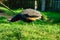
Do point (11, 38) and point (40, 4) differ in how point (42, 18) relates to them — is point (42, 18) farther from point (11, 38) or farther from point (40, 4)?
point (40, 4)

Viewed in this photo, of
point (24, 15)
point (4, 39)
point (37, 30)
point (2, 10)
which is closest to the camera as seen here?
point (4, 39)

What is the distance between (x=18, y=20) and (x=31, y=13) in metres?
0.63

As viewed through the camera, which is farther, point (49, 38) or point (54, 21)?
point (54, 21)

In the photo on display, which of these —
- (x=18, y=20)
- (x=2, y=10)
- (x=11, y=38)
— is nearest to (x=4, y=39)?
(x=11, y=38)

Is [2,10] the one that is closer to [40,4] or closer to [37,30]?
[40,4]

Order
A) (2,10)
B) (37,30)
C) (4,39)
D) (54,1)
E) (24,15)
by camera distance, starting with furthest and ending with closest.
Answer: (54,1)
(2,10)
(24,15)
(37,30)
(4,39)

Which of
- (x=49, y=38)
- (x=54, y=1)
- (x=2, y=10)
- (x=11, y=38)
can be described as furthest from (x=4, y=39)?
(x=54, y=1)

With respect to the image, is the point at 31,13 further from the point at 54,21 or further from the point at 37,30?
the point at 37,30

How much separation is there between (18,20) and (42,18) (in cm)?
107

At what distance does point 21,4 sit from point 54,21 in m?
7.26

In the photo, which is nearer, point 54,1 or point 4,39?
point 4,39

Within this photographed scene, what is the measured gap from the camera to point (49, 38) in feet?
24.4

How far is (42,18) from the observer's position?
1111 cm

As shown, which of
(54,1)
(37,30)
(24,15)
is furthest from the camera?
(54,1)
